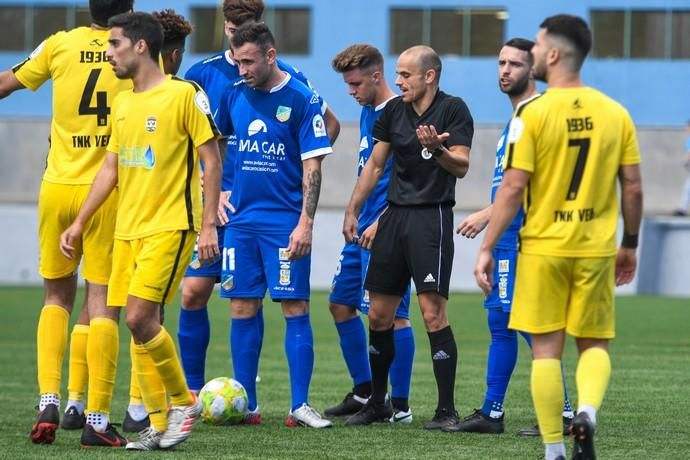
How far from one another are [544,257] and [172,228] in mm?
1958

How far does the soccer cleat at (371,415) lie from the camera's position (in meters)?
8.41

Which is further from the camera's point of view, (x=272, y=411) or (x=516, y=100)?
(x=272, y=411)

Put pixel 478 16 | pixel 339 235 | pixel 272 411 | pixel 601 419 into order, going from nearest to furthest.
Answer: pixel 601 419
pixel 272 411
pixel 339 235
pixel 478 16

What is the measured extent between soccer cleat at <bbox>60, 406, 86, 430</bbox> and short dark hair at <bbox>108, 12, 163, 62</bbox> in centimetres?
219

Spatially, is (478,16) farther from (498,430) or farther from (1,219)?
(498,430)

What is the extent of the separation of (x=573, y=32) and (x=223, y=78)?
3413 millimetres

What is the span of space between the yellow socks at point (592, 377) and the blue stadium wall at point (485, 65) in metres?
32.5

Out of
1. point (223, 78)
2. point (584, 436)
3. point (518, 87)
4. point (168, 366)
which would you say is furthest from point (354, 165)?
point (584, 436)

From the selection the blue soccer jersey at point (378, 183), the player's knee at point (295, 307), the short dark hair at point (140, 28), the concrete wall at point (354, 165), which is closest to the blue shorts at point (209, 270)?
the player's knee at point (295, 307)

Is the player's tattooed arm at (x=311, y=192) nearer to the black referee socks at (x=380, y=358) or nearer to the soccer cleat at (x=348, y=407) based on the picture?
the black referee socks at (x=380, y=358)

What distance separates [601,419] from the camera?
849 cm

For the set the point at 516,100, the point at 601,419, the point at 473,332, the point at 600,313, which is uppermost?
the point at 516,100

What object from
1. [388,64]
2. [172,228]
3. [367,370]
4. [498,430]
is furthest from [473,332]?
[388,64]

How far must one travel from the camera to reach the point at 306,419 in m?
8.19
